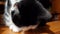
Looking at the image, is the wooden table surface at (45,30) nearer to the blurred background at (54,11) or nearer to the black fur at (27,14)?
the blurred background at (54,11)

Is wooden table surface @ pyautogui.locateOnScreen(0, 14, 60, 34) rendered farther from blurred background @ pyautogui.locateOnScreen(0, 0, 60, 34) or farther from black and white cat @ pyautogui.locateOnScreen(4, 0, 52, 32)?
black and white cat @ pyautogui.locateOnScreen(4, 0, 52, 32)

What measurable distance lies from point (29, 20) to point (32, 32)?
36 centimetres

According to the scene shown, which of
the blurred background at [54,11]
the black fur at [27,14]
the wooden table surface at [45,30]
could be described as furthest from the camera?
the blurred background at [54,11]

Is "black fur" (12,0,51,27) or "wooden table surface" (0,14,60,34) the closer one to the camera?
"black fur" (12,0,51,27)

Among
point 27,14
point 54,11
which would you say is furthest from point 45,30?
point 27,14

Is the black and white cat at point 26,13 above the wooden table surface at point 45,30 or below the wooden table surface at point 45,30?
above

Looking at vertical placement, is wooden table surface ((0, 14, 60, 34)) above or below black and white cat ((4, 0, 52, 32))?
below

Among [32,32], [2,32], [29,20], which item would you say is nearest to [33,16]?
[29,20]

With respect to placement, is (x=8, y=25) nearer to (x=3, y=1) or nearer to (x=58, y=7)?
(x=3, y=1)

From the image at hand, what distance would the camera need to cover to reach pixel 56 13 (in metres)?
1.96

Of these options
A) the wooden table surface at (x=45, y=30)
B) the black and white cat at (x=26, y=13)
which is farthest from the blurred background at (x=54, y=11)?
the black and white cat at (x=26, y=13)

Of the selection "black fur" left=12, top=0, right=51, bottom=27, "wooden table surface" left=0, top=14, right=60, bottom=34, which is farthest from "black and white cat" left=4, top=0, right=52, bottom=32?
"wooden table surface" left=0, top=14, right=60, bottom=34

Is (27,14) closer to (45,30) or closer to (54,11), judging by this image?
(45,30)

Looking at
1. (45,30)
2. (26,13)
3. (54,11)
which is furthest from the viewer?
(54,11)
